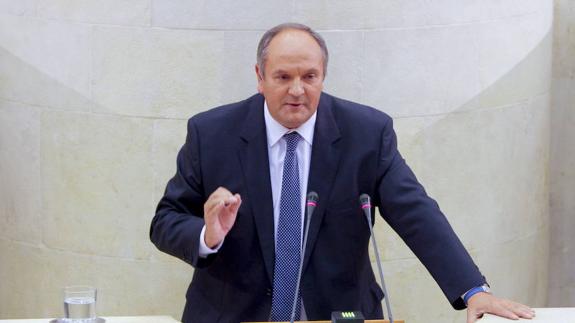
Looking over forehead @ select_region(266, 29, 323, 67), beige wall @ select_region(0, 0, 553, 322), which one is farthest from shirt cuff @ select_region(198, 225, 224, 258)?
beige wall @ select_region(0, 0, 553, 322)

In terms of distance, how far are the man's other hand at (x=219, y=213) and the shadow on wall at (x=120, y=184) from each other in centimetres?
180

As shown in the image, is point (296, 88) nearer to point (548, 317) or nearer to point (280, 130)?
point (280, 130)

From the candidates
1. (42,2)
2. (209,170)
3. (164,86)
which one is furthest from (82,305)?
(42,2)

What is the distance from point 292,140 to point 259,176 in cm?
20

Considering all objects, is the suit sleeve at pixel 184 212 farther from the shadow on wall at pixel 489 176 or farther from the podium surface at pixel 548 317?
the shadow on wall at pixel 489 176

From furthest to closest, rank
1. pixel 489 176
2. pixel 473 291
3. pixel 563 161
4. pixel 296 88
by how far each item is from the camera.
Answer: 1. pixel 563 161
2. pixel 489 176
3. pixel 296 88
4. pixel 473 291

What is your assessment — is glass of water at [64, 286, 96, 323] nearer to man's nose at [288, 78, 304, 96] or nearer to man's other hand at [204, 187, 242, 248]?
man's other hand at [204, 187, 242, 248]

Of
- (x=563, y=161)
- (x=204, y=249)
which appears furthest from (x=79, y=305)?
(x=563, y=161)

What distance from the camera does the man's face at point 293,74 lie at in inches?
176

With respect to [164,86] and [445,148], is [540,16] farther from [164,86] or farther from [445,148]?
[164,86]

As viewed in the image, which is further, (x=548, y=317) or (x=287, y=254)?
(x=287, y=254)

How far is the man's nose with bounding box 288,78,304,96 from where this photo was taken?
14.7 ft

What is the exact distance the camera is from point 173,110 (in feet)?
19.6

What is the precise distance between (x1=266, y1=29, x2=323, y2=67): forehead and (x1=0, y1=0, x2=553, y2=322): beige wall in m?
1.38
